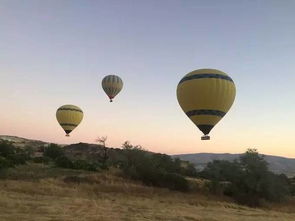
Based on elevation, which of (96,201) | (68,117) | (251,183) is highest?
(68,117)

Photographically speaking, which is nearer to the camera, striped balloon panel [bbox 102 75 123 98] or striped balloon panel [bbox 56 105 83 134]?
striped balloon panel [bbox 102 75 123 98]

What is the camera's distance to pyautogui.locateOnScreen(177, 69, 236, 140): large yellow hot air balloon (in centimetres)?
3550

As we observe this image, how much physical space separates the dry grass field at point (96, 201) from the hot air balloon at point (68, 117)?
30.0 feet

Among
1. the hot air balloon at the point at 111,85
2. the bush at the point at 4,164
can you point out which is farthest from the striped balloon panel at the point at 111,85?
the bush at the point at 4,164

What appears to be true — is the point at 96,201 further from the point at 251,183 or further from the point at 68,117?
the point at 68,117

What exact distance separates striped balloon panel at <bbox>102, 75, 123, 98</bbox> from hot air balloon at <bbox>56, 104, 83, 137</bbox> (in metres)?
6.40

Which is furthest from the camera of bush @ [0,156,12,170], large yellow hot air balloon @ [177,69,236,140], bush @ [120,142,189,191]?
bush @ [120,142,189,191]

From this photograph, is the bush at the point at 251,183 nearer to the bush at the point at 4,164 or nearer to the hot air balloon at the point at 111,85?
the hot air balloon at the point at 111,85

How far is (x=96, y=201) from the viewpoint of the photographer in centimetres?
3425

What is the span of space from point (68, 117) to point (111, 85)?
8.37 m

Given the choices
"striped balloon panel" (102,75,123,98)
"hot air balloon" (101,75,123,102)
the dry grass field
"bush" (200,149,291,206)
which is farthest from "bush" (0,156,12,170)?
"bush" (200,149,291,206)

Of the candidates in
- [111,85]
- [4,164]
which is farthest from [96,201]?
[111,85]

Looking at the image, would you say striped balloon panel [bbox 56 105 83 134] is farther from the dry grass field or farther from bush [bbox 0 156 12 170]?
bush [bbox 0 156 12 170]

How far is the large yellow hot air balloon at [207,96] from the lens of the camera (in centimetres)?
3550
